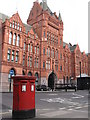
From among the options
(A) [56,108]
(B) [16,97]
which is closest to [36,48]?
(A) [56,108]

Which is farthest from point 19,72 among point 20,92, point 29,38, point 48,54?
point 20,92

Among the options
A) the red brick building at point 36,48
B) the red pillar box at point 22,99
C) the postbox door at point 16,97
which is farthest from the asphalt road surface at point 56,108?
the red brick building at point 36,48

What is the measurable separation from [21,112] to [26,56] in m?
33.6

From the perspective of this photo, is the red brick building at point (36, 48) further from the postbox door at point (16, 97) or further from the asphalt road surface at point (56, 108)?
the postbox door at point (16, 97)

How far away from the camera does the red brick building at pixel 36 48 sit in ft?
111

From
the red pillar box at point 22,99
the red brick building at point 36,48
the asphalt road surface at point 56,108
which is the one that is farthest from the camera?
the red brick building at point 36,48

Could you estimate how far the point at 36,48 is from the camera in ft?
141

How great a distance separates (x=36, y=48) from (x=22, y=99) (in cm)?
3694

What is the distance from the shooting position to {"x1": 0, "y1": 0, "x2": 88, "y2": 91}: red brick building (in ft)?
111

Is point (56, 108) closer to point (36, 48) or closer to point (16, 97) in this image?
point (16, 97)

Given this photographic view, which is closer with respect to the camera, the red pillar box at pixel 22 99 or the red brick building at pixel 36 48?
the red pillar box at pixel 22 99

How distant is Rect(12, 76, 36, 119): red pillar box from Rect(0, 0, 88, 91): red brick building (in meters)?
26.2

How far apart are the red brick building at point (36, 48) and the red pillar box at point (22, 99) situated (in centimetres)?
2625

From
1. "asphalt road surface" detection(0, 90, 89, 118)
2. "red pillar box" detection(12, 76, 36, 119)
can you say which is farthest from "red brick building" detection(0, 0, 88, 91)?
"red pillar box" detection(12, 76, 36, 119)
